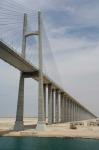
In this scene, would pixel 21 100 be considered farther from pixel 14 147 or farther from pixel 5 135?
pixel 14 147

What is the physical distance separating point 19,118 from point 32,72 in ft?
Answer: 32.6

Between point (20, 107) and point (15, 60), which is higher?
point (15, 60)

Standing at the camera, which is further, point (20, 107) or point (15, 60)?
point (20, 107)

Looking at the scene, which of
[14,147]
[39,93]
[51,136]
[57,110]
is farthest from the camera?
[57,110]

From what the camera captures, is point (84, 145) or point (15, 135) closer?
point (84, 145)

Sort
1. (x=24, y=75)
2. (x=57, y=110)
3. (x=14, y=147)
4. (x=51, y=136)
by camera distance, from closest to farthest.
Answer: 1. (x=14, y=147)
2. (x=51, y=136)
3. (x=24, y=75)
4. (x=57, y=110)

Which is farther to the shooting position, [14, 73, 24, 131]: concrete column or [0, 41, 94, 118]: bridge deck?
[14, 73, 24, 131]: concrete column

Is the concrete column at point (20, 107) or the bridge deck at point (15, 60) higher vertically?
the bridge deck at point (15, 60)

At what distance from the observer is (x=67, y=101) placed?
462 feet

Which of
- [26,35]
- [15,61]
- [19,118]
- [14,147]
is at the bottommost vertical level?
[14,147]

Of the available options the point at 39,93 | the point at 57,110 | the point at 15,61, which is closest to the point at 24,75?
the point at 39,93

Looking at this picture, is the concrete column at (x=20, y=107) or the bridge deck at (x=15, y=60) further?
the concrete column at (x=20, y=107)

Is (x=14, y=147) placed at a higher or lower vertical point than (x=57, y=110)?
lower

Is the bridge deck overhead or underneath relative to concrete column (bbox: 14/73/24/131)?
overhead
